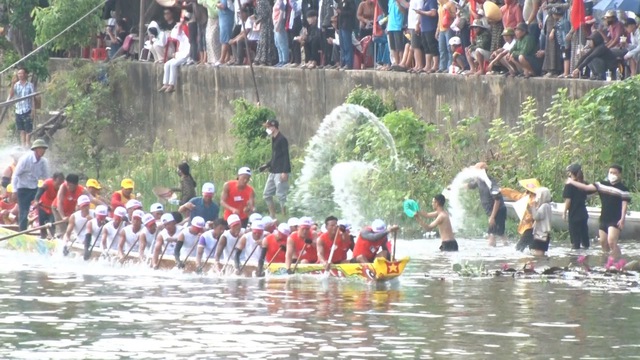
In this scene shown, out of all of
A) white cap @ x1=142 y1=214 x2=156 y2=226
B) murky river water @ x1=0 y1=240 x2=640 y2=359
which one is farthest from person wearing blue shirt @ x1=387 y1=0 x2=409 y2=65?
white cap @ x1=142 y1=214 x2=156 y2=226

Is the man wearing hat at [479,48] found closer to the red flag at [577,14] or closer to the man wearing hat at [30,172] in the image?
the red flag at [577,14]

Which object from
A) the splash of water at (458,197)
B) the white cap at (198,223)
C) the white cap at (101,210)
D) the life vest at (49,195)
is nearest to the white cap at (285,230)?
the white cap at (198,223)

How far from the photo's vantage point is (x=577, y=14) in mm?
30859

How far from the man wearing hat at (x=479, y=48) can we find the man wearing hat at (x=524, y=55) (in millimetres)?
560

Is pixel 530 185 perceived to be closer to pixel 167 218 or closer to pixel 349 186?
pixel 349 186

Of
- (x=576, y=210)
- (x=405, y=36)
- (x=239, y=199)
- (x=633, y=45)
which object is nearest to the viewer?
(x=576, y=210)

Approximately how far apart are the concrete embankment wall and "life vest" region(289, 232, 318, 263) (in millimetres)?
6507

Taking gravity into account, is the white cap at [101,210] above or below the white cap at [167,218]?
above

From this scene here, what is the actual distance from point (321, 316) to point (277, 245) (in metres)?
4.17

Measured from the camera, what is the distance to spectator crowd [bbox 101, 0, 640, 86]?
1232 inches

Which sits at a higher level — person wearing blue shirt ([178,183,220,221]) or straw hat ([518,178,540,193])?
straw hat ([518,178,540,193])

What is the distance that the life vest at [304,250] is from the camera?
26.9 m

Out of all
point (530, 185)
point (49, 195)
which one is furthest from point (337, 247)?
point (49, 195)

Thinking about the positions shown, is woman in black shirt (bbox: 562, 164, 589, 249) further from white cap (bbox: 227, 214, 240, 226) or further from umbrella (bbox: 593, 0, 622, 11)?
white cap (bbox: 227, 214, 240, 226)
